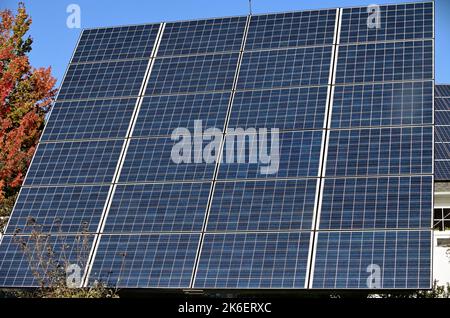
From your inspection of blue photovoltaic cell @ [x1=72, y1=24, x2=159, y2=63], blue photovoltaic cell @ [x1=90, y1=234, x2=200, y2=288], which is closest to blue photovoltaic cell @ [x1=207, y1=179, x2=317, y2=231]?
blue photovoltaic cell @ [x1=90, y1=234, x2=200, y2=288]

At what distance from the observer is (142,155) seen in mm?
20484

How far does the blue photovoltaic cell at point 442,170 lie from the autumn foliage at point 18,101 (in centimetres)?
1655

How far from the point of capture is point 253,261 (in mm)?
17531

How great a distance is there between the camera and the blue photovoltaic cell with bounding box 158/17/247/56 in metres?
22.9

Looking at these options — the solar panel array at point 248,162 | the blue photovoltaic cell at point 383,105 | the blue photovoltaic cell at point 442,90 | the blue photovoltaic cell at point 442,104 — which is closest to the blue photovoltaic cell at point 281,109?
the solar panel array at point 248,162

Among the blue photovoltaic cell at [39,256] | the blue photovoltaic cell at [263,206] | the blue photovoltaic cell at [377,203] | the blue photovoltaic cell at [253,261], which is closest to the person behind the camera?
the blue photovoltaic cell at [253,261]

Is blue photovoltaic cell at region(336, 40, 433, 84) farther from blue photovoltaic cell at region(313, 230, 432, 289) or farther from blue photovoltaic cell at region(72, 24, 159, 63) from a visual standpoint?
blue photovoltaic cell at region(72, 24, 159, 63)

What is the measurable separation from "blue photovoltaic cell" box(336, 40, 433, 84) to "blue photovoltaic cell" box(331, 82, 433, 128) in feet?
1.05

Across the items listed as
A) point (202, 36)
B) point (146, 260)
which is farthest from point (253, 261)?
point (202, 36)

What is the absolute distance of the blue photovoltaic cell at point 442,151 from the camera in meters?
33.3

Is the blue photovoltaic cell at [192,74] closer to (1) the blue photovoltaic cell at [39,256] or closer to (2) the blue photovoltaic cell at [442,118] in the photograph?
(1) the blue photovoltaic cell at [39,256]

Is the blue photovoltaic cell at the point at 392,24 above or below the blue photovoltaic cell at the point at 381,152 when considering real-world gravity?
above
